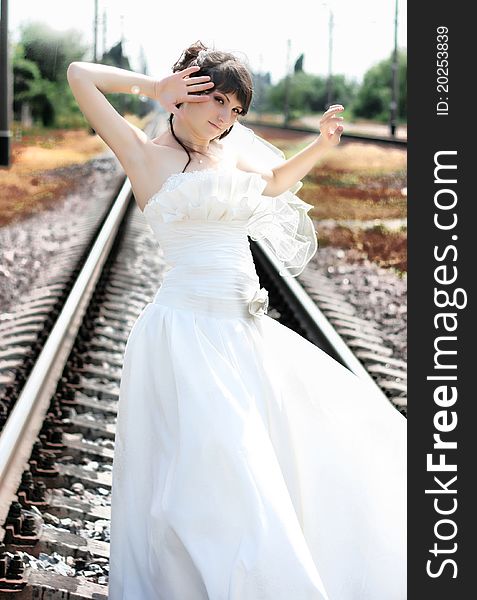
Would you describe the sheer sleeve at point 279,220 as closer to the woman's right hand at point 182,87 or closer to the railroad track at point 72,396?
the woman's right hand at point 182,87

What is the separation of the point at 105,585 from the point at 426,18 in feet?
6.87

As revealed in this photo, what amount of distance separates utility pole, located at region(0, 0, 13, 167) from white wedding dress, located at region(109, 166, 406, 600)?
17.6 ft

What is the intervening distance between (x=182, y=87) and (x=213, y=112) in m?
0.13

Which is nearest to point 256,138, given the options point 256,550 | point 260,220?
point 260,220

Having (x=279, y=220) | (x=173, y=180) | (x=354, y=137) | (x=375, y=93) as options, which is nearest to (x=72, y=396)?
(x=279, y=220)

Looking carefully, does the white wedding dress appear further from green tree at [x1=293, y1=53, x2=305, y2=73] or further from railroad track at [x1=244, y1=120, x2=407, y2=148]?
green tree at [x1=293, y1=53, x2=305, y2=73]

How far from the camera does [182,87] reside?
3.36m

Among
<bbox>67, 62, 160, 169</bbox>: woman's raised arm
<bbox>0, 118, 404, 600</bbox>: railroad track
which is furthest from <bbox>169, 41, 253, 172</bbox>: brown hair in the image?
<bbox>0, 118, 404, 600</bbox>: railroad track

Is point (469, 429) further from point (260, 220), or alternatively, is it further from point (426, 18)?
point (426, 18)

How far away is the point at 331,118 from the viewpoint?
3.67m

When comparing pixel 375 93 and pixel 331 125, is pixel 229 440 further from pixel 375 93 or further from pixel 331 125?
pixel 375 93

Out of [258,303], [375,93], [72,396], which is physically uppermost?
[375,93]

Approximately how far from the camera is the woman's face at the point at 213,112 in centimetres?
342

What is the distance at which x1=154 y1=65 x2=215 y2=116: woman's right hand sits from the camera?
3350 millimetres
